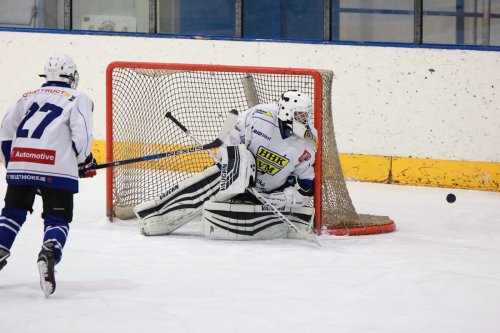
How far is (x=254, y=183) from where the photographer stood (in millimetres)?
5160

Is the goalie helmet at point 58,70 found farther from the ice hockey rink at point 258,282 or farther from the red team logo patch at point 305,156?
the red team logo patch at point 305,156

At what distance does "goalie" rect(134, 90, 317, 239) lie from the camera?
5.07 metres

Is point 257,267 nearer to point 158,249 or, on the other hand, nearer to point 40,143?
point 158,249

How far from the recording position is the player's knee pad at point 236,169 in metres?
5.05

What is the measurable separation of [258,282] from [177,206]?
116 centimetres

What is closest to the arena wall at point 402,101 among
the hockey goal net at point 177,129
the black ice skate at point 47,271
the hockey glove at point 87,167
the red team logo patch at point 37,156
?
the hockey goal net at point 177,129

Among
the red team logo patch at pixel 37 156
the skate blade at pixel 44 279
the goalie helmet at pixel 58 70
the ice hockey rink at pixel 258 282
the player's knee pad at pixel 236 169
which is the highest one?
the goalie helmet at pixel 58 70

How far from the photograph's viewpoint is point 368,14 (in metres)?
7.36

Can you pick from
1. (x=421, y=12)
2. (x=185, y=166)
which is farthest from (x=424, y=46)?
(x=185, y=166)

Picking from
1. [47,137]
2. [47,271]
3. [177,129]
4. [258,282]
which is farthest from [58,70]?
[177,129]

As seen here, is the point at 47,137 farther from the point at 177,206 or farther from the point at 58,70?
the point at 177,206

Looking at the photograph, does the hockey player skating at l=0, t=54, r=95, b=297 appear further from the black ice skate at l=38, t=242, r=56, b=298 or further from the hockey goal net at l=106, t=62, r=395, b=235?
the hockey goal net at l=106, t=62, r=395, b=235

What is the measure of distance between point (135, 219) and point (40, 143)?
1802 millimetres

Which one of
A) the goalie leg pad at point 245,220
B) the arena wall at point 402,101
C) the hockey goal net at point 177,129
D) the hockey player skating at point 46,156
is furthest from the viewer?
the arena wall at point 402,101
